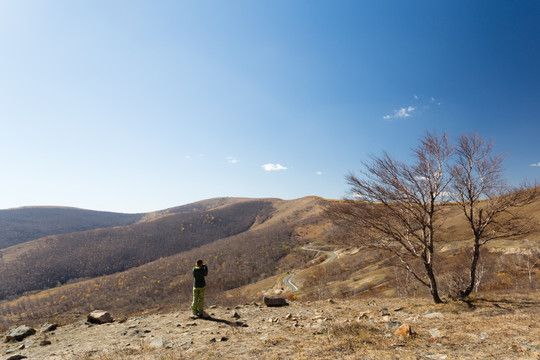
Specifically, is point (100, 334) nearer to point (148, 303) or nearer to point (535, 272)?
point (535, 272)

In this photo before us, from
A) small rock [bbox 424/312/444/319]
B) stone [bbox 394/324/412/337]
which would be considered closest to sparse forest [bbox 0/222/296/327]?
small rock [bbox 424/312/444/319]

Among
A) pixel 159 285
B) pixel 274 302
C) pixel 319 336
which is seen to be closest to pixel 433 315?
pixel 319 336

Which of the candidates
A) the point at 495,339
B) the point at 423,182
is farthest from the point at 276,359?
the point at 423,182

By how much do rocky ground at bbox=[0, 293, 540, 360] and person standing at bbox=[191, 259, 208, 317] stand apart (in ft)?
2.00

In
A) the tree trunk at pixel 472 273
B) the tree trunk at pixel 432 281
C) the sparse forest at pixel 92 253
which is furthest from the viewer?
the sparse forest at pixel 92 253

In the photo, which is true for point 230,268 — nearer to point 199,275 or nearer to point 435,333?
point 199,275

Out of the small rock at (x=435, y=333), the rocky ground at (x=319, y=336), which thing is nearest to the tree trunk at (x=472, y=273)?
the rocky ground at (x=319, y=336)

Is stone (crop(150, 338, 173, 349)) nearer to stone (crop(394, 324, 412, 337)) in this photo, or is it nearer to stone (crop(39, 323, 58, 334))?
stone (crop(394, 324, 412, 337))

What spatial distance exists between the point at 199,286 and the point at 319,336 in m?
6.68

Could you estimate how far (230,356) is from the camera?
7.09 m

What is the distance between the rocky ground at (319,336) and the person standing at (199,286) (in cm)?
61

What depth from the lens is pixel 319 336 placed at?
8.34 m

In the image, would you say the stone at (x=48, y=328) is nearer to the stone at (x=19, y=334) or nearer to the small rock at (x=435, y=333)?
the stone at (x=19, y=334)

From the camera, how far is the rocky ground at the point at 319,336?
6.68 meters
